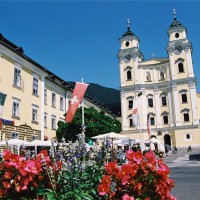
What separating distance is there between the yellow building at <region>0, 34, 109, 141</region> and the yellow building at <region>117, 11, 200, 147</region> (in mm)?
21019

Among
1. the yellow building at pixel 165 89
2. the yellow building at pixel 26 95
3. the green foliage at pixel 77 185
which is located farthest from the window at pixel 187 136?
the green foliage at pixel 77 185

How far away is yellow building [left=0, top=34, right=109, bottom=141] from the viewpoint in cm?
2120

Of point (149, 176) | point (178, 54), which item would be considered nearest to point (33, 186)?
point (149, 176)

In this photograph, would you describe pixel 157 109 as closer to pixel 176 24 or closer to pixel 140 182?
pixel 176 24

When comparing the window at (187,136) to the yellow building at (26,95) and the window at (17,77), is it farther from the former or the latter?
the window at (17,77)

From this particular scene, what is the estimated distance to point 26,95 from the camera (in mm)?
24312

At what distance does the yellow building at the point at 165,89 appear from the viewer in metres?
49.2

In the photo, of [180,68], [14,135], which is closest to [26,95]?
[14,135]

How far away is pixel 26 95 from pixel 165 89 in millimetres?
34592

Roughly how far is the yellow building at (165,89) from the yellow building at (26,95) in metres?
21.0

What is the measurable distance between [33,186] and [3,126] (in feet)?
59.3

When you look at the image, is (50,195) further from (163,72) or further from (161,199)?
(163,72)

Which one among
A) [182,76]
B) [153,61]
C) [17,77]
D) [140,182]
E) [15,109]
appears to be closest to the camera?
[140,182]

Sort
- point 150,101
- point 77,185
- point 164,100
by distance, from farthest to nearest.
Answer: point 150,101 < point 164,100 < point 77,185
